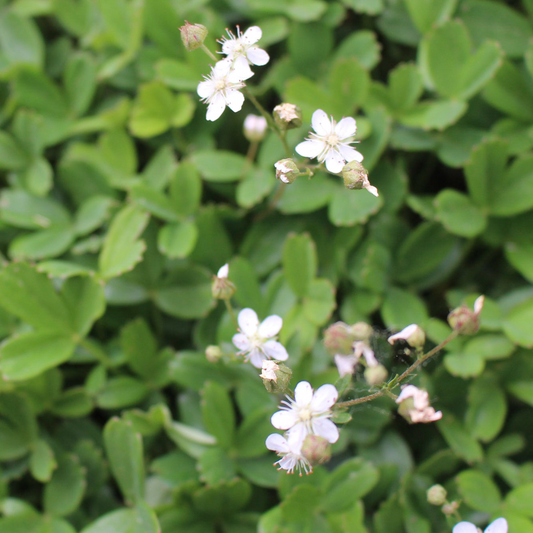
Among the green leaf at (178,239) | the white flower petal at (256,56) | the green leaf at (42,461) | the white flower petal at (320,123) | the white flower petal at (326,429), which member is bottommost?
the green leaf at (42,461)

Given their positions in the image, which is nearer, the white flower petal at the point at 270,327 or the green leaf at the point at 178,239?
the white flower petal at the point at 270,327

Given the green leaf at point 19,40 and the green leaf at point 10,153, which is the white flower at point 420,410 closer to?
the green leaf at point 10,153

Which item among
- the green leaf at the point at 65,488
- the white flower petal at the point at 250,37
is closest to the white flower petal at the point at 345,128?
the white flower petal at the point at 250,37

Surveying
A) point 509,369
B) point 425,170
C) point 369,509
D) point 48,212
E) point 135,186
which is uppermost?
point 135,186

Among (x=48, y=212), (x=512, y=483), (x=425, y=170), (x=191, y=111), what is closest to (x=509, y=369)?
(x=512, y=483)

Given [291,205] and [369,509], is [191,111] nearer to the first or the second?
[291,205]

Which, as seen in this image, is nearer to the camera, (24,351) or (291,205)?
(24,351)

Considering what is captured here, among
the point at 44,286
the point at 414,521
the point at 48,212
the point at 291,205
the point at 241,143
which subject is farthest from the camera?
the point at 241,143
